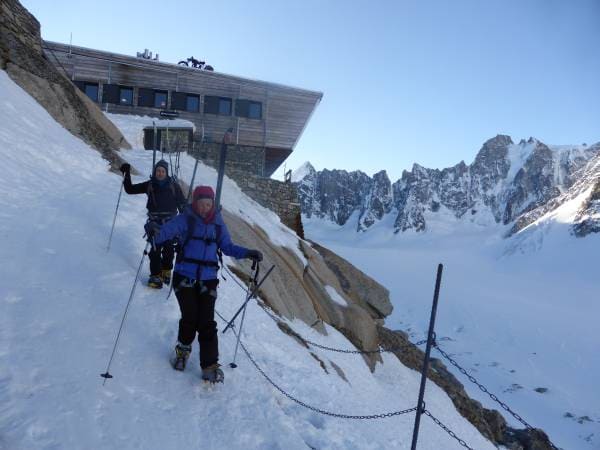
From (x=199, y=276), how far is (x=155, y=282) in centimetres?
260

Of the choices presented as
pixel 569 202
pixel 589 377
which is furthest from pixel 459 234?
pixel 589 377

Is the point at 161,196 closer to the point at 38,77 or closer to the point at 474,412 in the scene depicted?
the point at 38,77

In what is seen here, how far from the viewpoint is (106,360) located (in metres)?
5.31

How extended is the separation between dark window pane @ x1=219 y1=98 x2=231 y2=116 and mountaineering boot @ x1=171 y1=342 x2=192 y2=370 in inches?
1092

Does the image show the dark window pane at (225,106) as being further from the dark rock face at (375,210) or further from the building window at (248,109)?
the dark rock face at (375,210)

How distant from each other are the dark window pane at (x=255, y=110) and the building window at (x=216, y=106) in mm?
1475

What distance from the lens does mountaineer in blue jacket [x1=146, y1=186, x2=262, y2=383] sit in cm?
538

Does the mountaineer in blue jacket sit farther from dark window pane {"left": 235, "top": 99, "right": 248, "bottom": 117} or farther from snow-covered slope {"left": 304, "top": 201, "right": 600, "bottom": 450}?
snow-covered slope {"left": 304, "top": 201, "right": 600, "bottom": 450}

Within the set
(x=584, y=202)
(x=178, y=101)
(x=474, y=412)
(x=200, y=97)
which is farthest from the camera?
(x=584, y=202)

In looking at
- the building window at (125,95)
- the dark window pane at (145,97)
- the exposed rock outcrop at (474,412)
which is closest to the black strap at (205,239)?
the exposed rock outcrop at (474,412)

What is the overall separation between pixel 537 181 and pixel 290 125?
164704mm

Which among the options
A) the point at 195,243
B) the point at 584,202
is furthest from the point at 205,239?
the point at 584,202

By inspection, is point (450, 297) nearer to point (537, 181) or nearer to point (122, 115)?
point (122, 115)

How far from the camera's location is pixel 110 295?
6.86 metres
